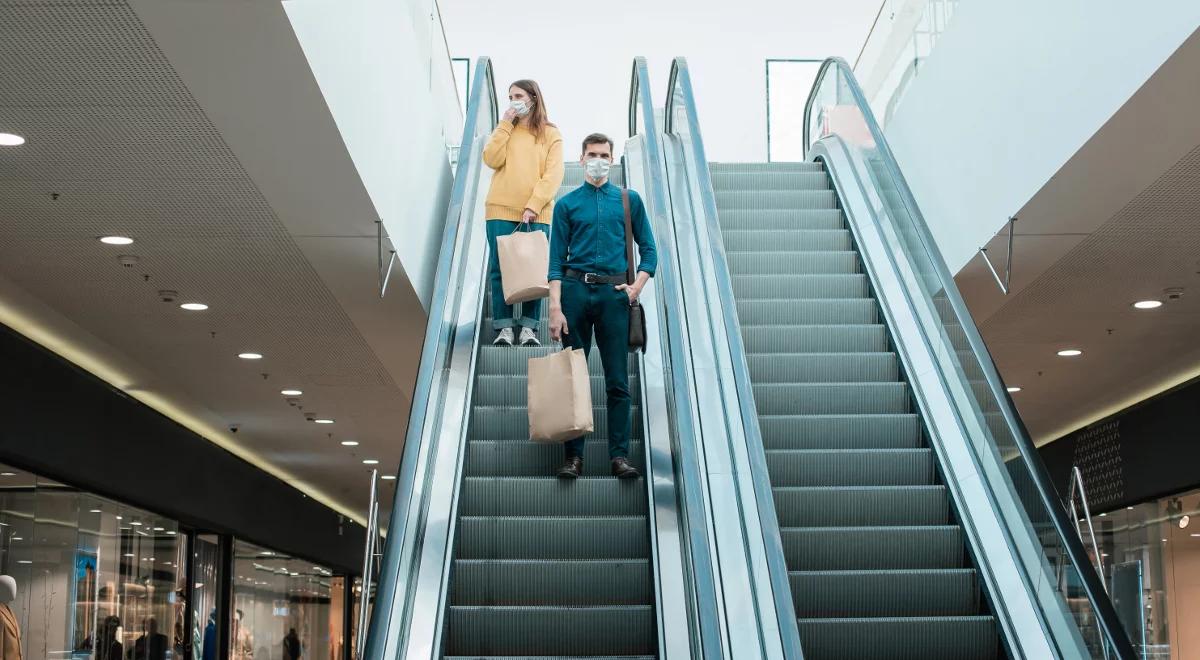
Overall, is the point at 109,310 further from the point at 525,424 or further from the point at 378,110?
the point at 525,424

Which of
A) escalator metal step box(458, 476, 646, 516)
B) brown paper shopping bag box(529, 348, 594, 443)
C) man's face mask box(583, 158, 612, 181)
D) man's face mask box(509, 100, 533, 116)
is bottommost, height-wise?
escalator metal step box(458, 476, 646, 516)

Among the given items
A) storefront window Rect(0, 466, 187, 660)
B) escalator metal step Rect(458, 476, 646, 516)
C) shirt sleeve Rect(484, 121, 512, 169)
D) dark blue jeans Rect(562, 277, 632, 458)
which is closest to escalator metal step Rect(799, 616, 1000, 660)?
escalator metal step Rect(458, 476, 646, 516)

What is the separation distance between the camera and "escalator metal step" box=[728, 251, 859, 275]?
10.0 meters

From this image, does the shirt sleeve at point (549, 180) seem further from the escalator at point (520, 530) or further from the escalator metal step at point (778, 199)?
the escalator metal step at point (778, 199)

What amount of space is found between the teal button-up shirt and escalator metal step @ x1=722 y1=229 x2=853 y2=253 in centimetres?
313

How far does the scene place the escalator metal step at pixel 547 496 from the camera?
23.1 ft

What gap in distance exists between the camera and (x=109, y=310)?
10875 millimetres

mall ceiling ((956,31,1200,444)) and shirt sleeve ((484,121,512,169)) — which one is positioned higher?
shirt sleeve ((484,121,512,169))

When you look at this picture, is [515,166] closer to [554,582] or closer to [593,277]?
[593,277]

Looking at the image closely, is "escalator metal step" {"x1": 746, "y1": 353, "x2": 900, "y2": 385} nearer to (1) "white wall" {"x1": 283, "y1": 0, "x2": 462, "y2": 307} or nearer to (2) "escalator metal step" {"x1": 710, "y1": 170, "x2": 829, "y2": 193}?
(1) "white wall" {"x1": 283, "y1": 0, "x2": 462, "y2": 307}

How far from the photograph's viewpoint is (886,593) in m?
6.37

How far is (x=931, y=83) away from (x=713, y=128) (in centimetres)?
854

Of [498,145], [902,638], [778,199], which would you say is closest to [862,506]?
[902,638]

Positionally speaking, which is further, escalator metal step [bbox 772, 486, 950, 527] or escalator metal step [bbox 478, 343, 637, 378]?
escalator metal step [bbox 478, 343, 637, 378]
